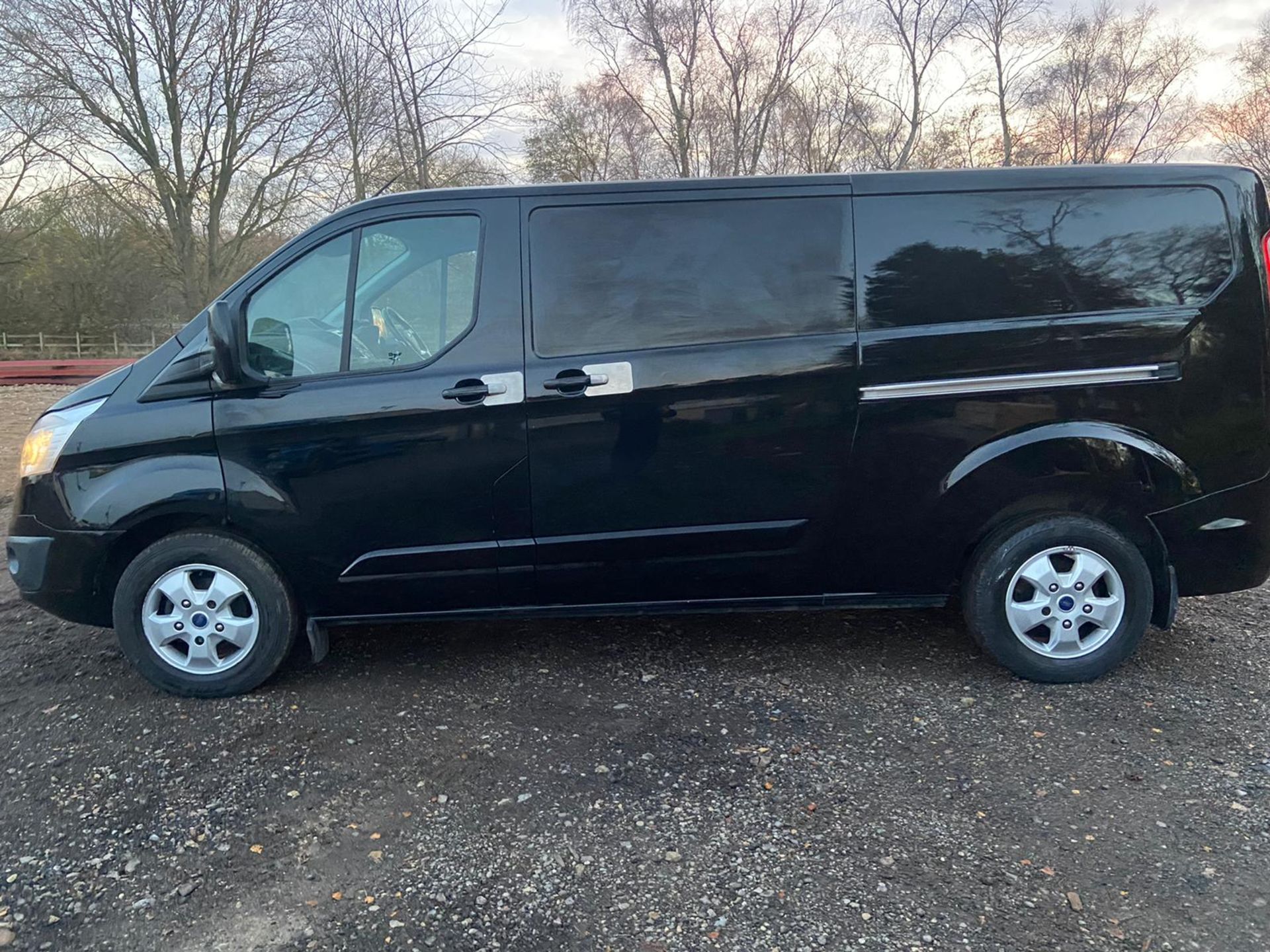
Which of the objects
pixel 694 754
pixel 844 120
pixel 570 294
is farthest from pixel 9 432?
pixel 844 120

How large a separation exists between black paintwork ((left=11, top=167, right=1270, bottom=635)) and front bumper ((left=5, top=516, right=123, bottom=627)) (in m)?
0.01

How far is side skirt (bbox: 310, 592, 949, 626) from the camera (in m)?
3.67

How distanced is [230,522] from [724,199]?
2.32 meters

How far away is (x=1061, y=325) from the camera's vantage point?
3.44 meters

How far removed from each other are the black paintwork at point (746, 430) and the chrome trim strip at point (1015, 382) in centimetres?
3

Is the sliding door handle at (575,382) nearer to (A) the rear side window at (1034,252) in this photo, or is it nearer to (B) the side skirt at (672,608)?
(B) the side skirt at (672,608)

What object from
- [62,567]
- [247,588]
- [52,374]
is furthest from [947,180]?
[52,374]

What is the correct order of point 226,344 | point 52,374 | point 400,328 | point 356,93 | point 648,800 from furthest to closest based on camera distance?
point 52,374 → point 356,93 → point 400,328 → point 226,344 → point 648,800

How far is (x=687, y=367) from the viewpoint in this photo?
345 centimetres

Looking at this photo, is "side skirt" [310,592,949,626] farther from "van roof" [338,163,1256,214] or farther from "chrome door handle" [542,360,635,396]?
"van roof" [338,163,1256,214]

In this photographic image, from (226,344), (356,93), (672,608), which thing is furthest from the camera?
(356,93)

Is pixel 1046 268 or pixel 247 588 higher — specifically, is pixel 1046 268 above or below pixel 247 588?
above

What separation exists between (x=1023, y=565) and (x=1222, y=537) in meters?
0.77

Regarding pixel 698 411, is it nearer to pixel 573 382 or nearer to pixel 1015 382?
pixel 573 382
